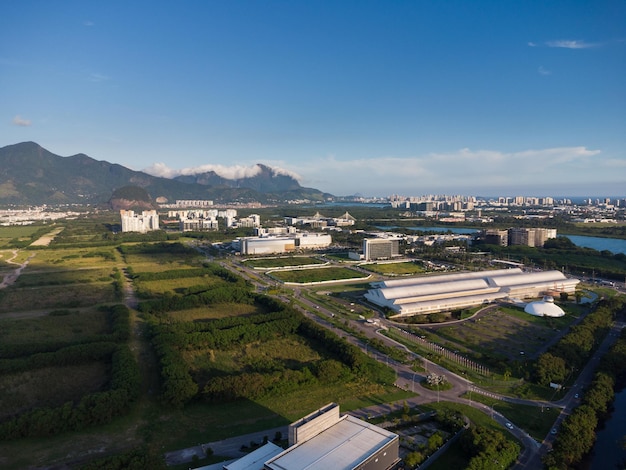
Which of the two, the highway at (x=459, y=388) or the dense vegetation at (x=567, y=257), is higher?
the dense vegetation at (x=567, y=257)

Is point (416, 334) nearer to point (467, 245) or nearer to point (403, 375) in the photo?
point (403, 375)

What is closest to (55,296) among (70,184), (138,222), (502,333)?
(502,333)

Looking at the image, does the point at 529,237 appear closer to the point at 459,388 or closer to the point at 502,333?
the point at 502,333

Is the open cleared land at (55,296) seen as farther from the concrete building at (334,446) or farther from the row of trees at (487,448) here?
the row of trees at (487,448)

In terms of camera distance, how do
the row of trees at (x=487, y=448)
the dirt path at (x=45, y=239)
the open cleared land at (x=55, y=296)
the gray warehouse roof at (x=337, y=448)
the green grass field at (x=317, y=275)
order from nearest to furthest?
the gray warehouse roof at (x=337, y=448) → the row of trees at (x=487, y=448) → the open cleared land at (x=55, y=296) → the green grass field at (x=317, y=275) → the dirt path at (x=45, y=239)

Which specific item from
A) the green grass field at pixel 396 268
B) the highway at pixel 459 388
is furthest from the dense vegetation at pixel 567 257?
the highway at pixel 459 388

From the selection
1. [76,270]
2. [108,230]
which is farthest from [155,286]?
[108,230]

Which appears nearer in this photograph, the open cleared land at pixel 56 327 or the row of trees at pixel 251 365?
the row of trees at pixel 251 365
